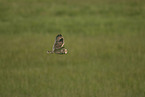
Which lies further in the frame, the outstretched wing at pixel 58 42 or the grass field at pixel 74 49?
the grass field at pixel 74 49

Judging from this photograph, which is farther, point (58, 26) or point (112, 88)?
point (58, 26)

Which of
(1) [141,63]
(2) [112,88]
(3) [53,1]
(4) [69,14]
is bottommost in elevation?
(2) [112,88]

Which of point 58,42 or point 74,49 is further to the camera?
point 74,49

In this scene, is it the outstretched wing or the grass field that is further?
the grass field

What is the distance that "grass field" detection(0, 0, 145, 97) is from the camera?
3623 mm

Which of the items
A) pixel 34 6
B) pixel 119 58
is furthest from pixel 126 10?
pixel 119 58

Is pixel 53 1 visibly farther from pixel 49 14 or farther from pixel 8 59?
pixel 8 59

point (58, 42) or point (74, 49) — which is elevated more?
point (74, 49)

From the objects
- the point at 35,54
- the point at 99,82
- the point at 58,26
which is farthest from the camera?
the point at 58,26

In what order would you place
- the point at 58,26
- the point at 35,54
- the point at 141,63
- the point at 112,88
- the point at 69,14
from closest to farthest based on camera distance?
the point at 112,88 < the point at 141,63 < the point at 35,54 < the point at 58,26 < the point at 69,14

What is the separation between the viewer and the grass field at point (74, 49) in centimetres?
362

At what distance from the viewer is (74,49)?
5770 millimetres

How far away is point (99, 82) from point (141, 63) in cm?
143

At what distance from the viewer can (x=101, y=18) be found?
353 inches
